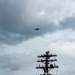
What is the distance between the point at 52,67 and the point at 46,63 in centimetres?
169

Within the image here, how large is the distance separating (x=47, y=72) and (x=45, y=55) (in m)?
3.99

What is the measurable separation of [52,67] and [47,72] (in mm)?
1645

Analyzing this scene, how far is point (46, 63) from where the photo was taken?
7450 centimetres

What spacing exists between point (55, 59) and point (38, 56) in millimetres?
4111

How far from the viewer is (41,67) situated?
75.6m

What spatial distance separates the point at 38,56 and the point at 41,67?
268 centimetres

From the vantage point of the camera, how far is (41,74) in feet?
243

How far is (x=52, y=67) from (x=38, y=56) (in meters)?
4.24

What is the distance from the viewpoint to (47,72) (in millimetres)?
74688

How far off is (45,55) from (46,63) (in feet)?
6.13

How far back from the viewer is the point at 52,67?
74625mm

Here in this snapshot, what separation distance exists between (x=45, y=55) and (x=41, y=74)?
4.47 meters

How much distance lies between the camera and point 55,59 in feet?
245
